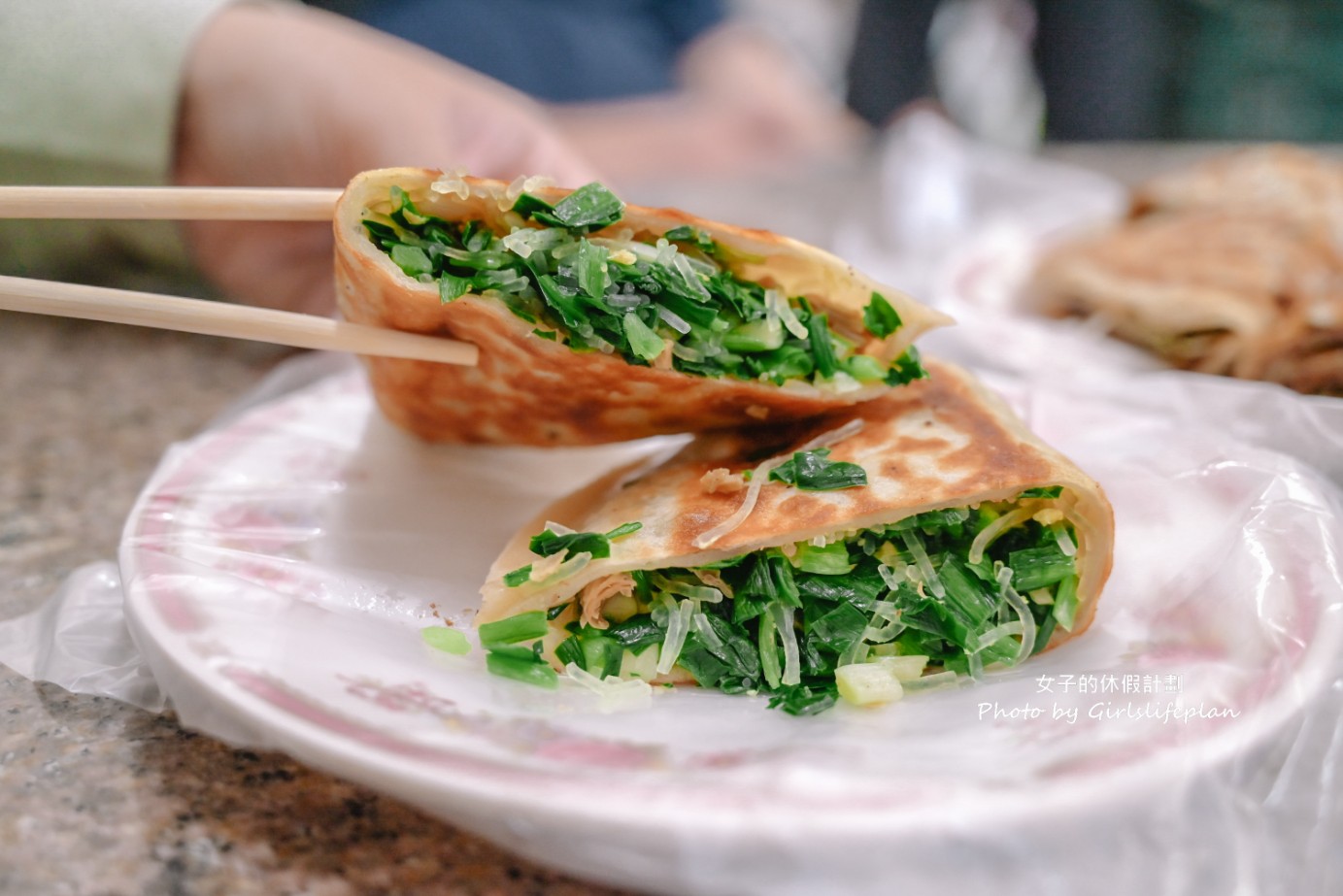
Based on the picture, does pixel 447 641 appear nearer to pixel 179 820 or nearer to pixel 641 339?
pixel 179 820

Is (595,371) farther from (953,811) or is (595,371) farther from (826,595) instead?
(953,811)

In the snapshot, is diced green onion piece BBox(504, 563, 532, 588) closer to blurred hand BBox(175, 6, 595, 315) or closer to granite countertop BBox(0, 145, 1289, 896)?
granite countertop BBox(0, 145, 1289, 896)

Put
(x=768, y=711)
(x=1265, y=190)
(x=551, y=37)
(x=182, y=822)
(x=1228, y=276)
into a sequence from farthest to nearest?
(x=551, y=37) < (x=1265, y=190) < (x=1228, y=276) < (x=768, y=711) < (x=182, y=822)

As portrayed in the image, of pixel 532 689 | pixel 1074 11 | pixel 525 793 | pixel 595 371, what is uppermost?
pixel 1074 11

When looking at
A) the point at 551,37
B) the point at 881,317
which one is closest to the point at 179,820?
the point at 881,317

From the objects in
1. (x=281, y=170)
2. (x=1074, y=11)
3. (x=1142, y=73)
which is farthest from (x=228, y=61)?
(x=1142, y=73)
